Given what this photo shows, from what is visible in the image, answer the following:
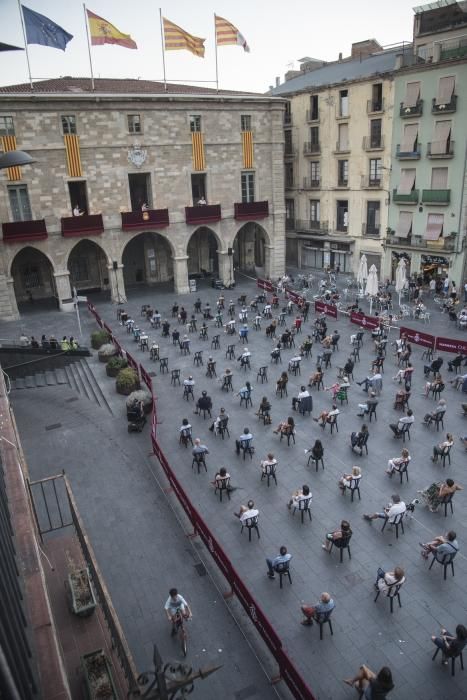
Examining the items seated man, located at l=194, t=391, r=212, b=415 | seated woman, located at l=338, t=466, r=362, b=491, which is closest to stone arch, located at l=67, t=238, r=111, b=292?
seated man, located at l=194, t=391, r=212, b=415

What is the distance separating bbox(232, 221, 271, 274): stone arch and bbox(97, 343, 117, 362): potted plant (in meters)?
21.4

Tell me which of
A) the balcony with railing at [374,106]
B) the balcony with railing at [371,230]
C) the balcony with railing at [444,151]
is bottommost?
the balcony with railing at [371,230]

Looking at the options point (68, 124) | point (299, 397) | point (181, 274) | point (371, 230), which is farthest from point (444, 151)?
→ point (68, 124)

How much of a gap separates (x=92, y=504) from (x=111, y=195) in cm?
2397

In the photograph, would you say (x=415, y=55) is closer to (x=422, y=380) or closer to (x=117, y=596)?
(x=422, y=380)

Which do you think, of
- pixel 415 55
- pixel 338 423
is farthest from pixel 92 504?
pixel 415 55

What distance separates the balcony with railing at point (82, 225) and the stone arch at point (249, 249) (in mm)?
13943

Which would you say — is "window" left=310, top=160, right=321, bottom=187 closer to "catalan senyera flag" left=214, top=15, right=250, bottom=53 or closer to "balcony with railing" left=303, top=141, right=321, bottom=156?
"balcony with railing" left=303, top=141, right=321, bottom=156

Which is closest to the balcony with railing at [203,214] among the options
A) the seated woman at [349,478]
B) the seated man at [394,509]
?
the seated woman at [349,478]


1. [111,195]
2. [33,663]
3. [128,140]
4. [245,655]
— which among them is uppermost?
[128,140]

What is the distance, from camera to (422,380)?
21266 millimetres

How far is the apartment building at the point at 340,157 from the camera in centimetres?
3616

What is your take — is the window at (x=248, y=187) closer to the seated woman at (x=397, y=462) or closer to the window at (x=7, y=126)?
the window at (x=7, y=126)

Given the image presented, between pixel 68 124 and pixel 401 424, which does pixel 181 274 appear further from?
pixel 401 424
